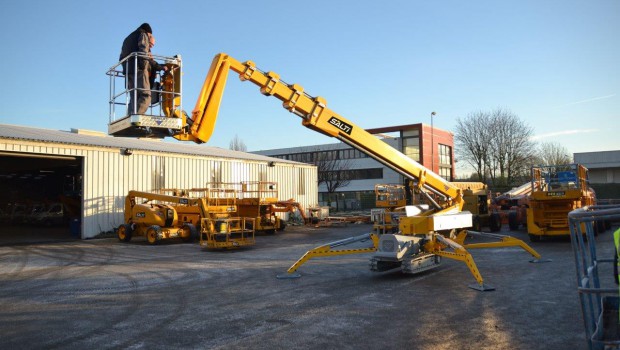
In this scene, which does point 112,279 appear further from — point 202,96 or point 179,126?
point 202,96

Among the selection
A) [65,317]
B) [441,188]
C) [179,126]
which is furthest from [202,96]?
[441,188]

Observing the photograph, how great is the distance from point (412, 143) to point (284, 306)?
50.9 metres

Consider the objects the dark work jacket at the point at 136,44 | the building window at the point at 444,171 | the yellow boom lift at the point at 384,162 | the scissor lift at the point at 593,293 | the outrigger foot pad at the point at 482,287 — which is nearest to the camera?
the scissor lift at the point at 593,293

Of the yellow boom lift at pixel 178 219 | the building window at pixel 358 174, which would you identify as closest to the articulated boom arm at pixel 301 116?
the yellow boom lift at pixel 178 219

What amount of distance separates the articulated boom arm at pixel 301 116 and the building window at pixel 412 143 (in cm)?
4376

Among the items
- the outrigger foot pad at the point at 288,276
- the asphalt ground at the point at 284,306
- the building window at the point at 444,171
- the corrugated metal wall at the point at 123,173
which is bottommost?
the asphalt ground at the point at 284,306

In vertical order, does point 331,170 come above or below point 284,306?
above

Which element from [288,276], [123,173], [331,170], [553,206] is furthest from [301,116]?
[331,170]

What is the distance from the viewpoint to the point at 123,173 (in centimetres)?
2350

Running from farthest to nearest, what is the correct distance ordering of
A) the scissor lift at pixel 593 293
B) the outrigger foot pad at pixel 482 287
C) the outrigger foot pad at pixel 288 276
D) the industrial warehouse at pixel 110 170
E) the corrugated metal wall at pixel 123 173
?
the corrugated metal wall at pixel 123 173 → the industrial warehouse at pixel 110 170 → the outrigger foot pad at pixel 288 276 → the outrigger foot pad at pixel 482 287 → the scissor lift at pixel 593 293

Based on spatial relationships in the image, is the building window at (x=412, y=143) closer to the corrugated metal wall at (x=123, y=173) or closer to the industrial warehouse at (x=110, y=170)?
the industrial warehouse at (x=110, y=170)

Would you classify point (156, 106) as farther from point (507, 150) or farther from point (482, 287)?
→ point (507, 150)

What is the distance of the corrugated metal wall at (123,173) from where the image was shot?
21.7m

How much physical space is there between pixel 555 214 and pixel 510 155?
35.5 meters
